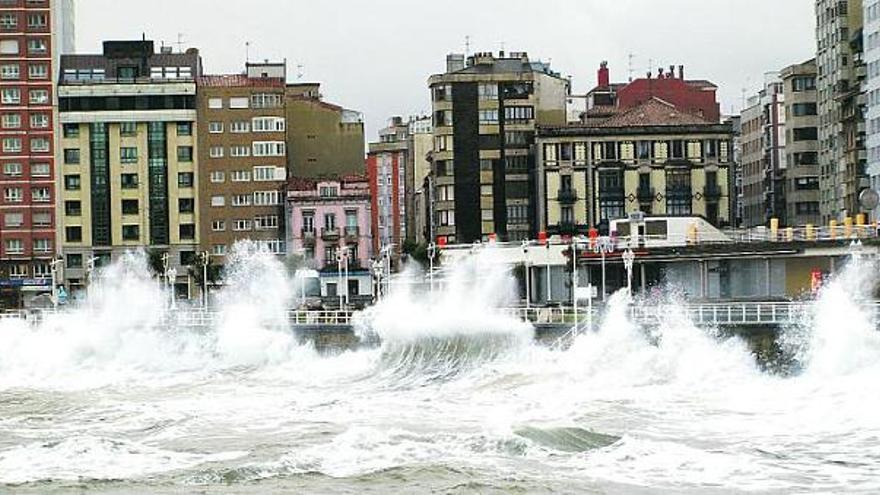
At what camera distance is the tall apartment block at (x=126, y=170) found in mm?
115562

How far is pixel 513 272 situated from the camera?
84.3m

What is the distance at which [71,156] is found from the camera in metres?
116

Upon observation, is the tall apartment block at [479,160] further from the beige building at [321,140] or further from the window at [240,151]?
the beige building at [321,140]

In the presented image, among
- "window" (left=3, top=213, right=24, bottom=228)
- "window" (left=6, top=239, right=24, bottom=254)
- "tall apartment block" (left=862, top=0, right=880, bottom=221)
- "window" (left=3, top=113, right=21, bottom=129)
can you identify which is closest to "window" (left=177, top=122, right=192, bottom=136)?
"window" (left=3, top=113, right=21, bottom=129)

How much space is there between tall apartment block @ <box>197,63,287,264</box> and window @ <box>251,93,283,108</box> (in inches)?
2.7

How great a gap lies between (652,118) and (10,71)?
140 feet

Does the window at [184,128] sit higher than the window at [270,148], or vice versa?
the window at [184,128]

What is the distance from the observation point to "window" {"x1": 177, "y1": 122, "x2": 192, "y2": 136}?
116 m

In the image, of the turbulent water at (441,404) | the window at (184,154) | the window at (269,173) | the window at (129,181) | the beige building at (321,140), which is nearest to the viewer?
the turbulent water at (441,404)

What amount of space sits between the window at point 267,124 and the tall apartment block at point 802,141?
118ft

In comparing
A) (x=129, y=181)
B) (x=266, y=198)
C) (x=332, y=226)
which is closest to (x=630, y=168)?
(x=332, y=226)

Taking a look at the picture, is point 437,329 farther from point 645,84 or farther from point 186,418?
point 645,84

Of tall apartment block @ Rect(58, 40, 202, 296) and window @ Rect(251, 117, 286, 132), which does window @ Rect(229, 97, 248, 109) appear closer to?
window @ Rect(251, 117, 286, 132)

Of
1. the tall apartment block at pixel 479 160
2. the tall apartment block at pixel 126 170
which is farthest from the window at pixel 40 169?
the tall apartment block at pixel 479 160
